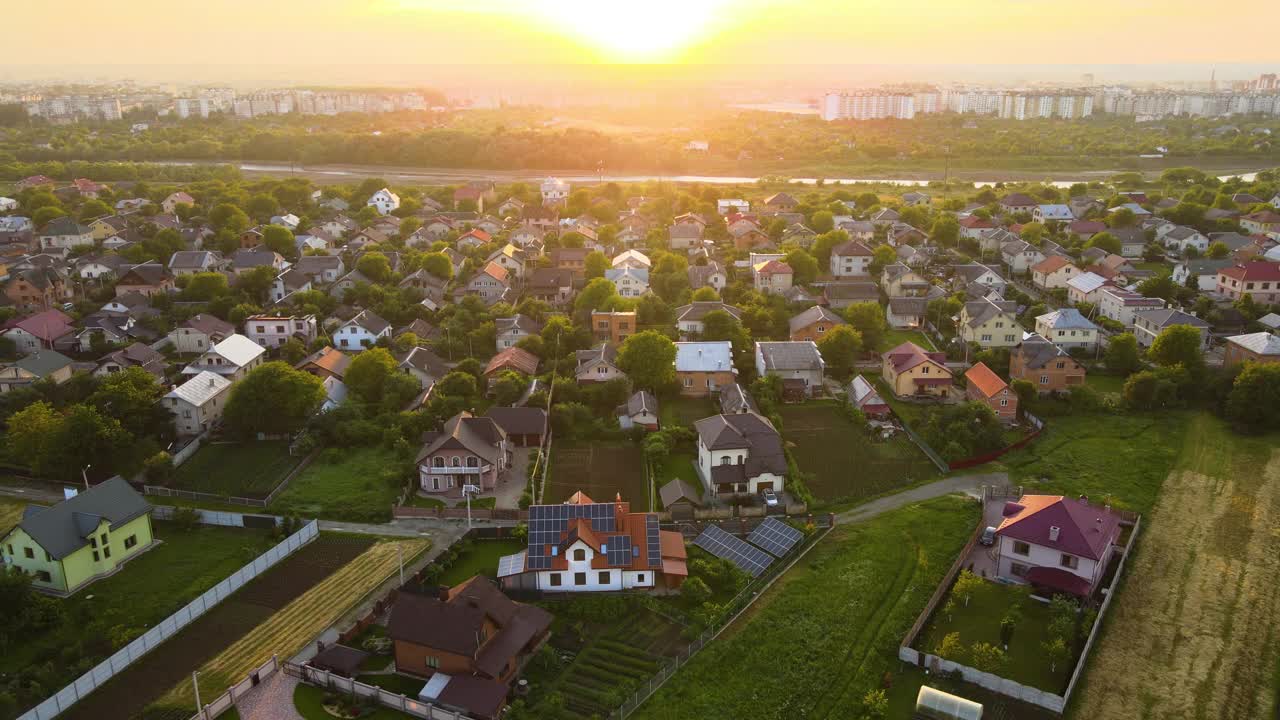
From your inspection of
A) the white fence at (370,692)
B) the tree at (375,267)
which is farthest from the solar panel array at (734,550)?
the tree at (375,267)

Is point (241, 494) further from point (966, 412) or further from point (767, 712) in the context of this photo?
point (966, 412)

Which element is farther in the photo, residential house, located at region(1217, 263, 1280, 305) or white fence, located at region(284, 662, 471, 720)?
residential house, located at region(1217, 263, 1280, 305)

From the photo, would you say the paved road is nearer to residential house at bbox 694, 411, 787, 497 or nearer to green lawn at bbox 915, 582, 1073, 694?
residential house at bbox 694, 411, 787, 497

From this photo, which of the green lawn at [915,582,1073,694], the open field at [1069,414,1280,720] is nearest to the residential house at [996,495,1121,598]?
the green lawn at [915,582,1073,694]

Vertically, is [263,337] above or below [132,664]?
above

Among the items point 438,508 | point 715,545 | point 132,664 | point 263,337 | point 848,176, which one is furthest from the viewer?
point 848,176

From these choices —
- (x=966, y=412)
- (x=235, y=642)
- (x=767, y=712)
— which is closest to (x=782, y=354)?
(x=966, y=412)
